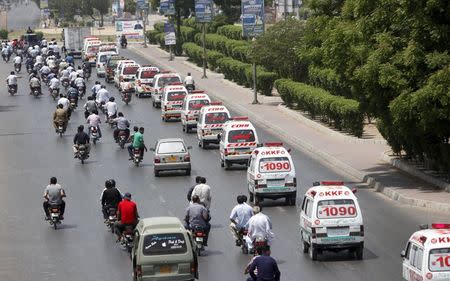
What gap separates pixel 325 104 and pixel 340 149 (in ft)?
23.8

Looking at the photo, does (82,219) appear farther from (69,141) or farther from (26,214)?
(69,141)

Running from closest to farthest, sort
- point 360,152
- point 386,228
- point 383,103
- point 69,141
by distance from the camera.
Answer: point 386,228 → point 383,103 → point 360,152 → point 69,141

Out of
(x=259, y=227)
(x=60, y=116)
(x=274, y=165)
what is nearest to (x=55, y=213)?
(x=274, y=165)

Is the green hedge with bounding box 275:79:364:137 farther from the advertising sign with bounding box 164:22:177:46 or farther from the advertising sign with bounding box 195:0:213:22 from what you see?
the advertising sign with bounding box 164:22:177:46

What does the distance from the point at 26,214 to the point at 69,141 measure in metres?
19.9

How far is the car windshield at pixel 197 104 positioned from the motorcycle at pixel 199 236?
28751 mm

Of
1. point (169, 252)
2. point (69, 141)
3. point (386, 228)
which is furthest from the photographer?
point (69, 141)

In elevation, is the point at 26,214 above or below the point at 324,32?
below

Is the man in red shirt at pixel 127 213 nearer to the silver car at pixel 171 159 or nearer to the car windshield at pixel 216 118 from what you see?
the silver car at pixel 171 159

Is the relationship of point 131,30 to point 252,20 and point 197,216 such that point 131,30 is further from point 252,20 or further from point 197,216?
point 197,216

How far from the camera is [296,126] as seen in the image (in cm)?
5994

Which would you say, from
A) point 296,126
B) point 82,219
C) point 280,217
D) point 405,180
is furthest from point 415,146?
point 296,126

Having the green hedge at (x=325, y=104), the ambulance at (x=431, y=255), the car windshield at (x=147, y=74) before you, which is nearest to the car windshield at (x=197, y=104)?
the green hedge at (x=325, y=104)

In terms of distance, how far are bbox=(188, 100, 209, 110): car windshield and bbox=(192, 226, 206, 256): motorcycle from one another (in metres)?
28.8
